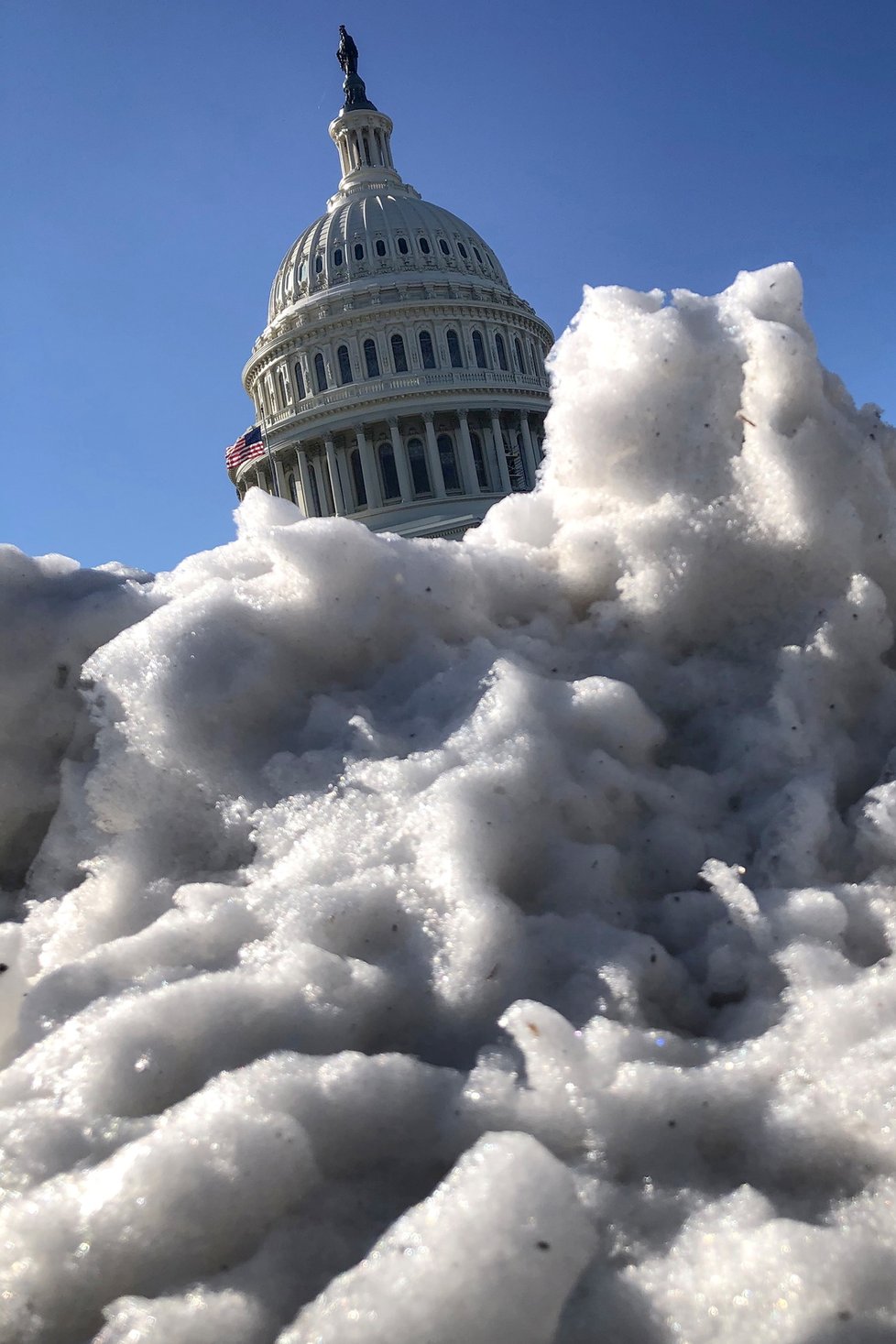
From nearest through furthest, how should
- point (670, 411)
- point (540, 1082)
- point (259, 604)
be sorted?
point (540, 1082) → point (259, 604) → point (670, 411)

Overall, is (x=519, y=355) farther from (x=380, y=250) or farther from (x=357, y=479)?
(x=357, y=479)

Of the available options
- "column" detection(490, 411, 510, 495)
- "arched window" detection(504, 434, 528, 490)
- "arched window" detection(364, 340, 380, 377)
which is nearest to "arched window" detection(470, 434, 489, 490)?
"column" detection(490, 411, 510, 495)

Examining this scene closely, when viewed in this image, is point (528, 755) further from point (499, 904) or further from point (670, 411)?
point (670, 411)

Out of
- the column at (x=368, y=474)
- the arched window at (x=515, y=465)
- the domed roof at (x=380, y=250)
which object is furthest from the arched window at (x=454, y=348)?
the column at (x=368, y=474)

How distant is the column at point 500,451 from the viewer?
5209 centimetres

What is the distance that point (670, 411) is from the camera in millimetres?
2967

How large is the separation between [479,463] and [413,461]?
346cm

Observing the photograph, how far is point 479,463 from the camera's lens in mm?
52688

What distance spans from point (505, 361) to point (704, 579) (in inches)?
2192

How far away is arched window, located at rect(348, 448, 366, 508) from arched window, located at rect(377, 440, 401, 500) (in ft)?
3.57

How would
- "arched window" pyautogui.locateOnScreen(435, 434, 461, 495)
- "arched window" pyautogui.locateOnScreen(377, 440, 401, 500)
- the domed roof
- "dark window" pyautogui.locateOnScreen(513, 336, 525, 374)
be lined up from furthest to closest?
"dark window" pyautogui.locateOnScreen(513, 336, 525, 374) < the domed roof < "arched window" pyautogui.locateOnScreen(377, 440, 401, 500) < "arched window" pyautogui.locateOnScreen(435, 434, 461, 495)

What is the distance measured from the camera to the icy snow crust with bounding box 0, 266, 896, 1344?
1449 mm

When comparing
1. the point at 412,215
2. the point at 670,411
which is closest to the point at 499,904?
the point at 670,411

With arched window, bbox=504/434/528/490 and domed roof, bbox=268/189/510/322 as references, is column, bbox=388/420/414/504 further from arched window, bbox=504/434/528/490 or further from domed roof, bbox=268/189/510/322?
domed roof, bbox=268/189/510/322
